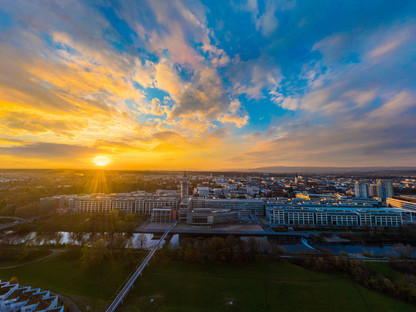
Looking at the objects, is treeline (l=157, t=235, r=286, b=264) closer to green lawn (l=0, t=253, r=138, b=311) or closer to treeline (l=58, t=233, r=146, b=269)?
treeline (l=58, t=233, r=146, b=269)

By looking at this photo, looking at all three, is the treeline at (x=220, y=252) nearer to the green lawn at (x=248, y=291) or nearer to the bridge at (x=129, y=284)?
the green lawn at (x=248, y=291)

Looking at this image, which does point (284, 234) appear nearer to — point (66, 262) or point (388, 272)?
point (388, 272)

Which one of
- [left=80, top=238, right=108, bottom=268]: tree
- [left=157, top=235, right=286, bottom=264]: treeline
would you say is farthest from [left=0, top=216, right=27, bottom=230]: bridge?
[left=157, top=235, right=286, bottom=264]: treeline

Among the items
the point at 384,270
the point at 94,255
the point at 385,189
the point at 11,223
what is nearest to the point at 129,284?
the point at 94,255

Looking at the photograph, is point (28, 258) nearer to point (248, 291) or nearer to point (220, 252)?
point (220, 252)

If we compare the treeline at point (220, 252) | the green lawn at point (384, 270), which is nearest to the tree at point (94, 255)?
the treeline at point (220, 252)

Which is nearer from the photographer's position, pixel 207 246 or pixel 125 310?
pixel 125 310

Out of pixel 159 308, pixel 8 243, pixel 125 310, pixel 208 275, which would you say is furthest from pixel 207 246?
pixel 8 243
